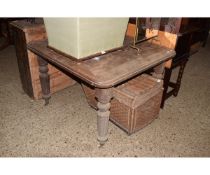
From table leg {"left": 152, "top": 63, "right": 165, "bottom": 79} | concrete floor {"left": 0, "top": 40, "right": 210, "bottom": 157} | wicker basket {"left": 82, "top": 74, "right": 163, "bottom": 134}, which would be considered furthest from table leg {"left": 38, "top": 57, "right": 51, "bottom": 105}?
table leg {"left": 152, "top": 63, "right": 165, "bottom": 79}

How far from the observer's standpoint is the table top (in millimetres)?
1628

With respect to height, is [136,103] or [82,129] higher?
[136,103]

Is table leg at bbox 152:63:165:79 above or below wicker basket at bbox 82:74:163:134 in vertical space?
above

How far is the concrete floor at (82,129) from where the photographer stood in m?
2.07

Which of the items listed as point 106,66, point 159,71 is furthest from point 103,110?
point 159,71

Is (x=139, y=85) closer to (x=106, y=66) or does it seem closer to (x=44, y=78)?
(x=106, y=66)

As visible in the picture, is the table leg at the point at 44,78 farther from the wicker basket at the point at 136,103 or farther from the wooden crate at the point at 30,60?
the wicker basket at the point at 136,103

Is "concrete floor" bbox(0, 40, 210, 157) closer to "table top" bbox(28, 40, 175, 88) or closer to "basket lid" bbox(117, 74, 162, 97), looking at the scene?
"basket lid" bbox(117, 74, 162, 97)

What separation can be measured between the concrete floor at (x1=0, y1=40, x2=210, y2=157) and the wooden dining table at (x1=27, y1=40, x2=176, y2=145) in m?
0.31

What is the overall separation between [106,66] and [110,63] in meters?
0.06

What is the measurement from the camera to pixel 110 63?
1.81 metres

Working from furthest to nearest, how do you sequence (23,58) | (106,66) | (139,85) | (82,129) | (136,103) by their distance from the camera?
1. (23,58)
2. (82,129)
3. (139,85)
4. (136,103)
5. (106,66)

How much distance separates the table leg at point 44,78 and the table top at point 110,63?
0.71 ft

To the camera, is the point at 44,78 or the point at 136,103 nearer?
the point at 136,103
